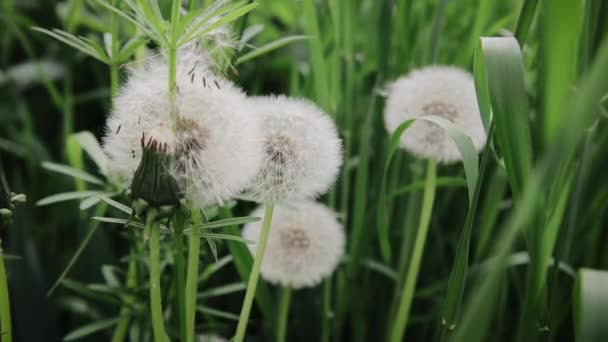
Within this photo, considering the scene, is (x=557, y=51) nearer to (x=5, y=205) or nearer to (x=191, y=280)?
(x=191, y=280)

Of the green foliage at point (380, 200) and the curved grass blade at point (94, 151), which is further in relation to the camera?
the curved grass blade at point (94, 151)

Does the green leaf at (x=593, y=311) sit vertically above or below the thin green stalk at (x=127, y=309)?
above

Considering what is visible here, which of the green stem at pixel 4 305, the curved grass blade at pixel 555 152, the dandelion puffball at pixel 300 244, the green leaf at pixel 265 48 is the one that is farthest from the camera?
the dandelion puffball at pixel 300 244

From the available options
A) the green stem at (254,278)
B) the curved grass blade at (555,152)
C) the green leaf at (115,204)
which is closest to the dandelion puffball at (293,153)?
the green stem at (254,278)

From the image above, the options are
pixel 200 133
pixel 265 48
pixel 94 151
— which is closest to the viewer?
pixel 200 133

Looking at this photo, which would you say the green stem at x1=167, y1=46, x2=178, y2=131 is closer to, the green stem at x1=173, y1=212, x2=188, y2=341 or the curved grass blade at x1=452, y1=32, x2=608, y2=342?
the green stem at x1=173, y1=212, x2=188, y2=341

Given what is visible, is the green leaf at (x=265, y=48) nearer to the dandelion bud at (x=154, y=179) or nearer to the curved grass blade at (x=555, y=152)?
the dandelion bud at (x=154, y=179)

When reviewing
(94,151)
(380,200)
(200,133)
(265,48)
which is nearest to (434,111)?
(380,200)

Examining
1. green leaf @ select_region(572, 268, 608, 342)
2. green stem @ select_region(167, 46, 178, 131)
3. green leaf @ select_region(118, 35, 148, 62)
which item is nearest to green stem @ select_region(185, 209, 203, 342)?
green stem @ select_region(167, 46, 178, 131)
